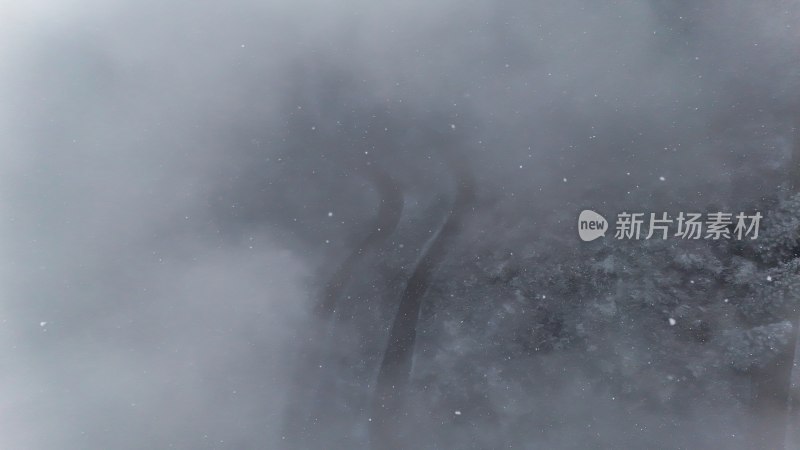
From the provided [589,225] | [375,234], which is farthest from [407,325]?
[589,225]

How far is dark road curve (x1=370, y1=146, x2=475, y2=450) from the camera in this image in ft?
21.4

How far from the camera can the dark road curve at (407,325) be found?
651 cm

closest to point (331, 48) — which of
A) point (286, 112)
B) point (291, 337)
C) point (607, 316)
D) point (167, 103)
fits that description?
point (286, 112)

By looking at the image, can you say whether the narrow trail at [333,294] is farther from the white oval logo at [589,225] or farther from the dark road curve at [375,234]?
the white oval logo at [589,225]

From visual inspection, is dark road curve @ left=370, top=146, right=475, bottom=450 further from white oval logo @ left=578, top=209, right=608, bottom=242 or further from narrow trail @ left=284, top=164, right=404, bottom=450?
white oval logo @ left=578, top=209, right=608, bottom=242

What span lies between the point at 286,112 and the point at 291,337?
2977mm

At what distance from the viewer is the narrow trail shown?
6582 mm

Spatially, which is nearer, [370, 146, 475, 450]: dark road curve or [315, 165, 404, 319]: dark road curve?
[370, 146, 475, 450]: dark road curve

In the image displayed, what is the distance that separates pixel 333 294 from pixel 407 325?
106cm

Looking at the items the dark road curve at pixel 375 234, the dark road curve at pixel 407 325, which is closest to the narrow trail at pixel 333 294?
the dark road curve at pixel 375 234

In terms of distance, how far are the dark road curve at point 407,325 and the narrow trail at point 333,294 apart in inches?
25.0

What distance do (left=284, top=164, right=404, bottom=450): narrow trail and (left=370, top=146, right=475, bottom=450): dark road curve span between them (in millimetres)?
636

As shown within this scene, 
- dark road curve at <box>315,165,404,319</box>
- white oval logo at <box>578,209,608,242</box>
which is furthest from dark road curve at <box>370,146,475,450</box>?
white oval logo at <box>578,209,608,242</box>

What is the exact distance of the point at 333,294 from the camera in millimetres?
6633
